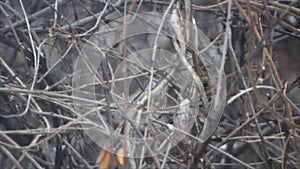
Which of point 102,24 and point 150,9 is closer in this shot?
point 102,24

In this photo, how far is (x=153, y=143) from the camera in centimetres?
221

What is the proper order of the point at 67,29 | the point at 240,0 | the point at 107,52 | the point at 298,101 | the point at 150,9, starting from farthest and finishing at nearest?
the point at 298,101 < the point at 150,9 < the point at 67,29 < the point at 107,52 < the point at 240,0

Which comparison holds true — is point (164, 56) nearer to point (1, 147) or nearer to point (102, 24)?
point (102, 24)

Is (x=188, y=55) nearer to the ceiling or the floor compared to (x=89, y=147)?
nearer to the ceiling

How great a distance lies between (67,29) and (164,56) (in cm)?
41

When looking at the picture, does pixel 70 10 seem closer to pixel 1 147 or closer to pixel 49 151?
pixel 49 151

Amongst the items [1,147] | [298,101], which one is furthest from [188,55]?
[298,101]

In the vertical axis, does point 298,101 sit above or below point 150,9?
below

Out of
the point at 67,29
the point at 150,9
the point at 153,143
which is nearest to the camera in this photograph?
the point at 153,143

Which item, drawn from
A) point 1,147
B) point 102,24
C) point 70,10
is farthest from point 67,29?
point 1,147

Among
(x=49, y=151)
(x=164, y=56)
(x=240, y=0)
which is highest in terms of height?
(x=240, y=0)

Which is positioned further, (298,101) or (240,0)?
(298,101)

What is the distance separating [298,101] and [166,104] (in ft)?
4.31

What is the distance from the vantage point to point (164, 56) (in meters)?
2.64
